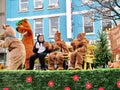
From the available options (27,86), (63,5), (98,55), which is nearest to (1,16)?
(63,5)

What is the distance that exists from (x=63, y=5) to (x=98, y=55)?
54.3 feet

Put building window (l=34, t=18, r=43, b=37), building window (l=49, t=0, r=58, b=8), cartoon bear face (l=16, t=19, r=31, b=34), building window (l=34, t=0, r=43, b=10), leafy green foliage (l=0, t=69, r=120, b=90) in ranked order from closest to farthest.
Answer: leafy green foliage (l=0, t=69, r=120, b=90)
cartoon bear face (l=16, t=19, r=31, b=34)
building window (l=49, t=0, r=58, b=8)
building window (l=34, t=18, r=43, b=37)
building window (l=34, t=0, r=43, b=10)

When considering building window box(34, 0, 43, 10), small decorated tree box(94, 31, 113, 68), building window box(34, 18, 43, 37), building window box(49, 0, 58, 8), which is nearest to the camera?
small decorated tree box(94, 31, 113, 68)

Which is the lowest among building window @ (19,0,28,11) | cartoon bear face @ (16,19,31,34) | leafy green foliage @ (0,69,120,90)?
leafy green foliage @ (0,69,120,90)

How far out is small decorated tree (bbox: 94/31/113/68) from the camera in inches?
525

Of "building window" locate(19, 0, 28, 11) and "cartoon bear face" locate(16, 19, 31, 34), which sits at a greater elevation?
"building window" locate(19, 0, 28, 11)

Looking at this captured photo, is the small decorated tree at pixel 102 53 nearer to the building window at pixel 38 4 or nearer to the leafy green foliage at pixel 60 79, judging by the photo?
the leafy green foliage at pixel 60 79

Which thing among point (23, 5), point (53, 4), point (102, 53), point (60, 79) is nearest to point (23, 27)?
point (60, 79)

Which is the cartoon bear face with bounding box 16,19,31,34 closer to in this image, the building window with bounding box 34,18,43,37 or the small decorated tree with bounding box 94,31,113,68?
the small decorated tree with bounding box 94,31,113,68

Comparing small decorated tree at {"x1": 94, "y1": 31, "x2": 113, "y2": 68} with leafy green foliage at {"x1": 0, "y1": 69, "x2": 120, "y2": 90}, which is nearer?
leafy green foliage at {"x1": 0, "y1": 69, "x2": 120, "y2": 90}

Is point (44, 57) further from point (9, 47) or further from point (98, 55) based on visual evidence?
point (98, 55)

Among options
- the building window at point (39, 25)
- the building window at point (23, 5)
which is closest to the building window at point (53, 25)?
the building window at point (39, 25)

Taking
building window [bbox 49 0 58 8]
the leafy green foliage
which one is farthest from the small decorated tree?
building window [bbox 49 0 58 8]

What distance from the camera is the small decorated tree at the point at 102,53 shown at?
525 inches
